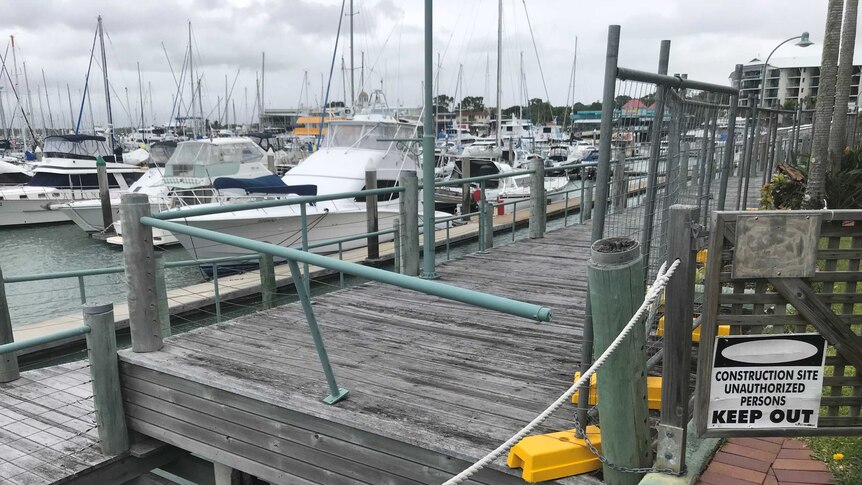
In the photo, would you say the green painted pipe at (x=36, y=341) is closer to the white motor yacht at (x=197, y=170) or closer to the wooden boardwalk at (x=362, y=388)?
the wooden boardwalk at (x=362, y=388)

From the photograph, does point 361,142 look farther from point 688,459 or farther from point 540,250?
point 688,459

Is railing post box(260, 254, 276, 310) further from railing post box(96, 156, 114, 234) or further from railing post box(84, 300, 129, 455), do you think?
railing post box(96, 156, 114, 234)

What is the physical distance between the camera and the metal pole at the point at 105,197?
914 inches

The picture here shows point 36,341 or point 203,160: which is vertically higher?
point 203,160

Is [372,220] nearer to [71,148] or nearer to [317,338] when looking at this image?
[317,338]

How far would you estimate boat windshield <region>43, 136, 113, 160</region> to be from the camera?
31.3 m

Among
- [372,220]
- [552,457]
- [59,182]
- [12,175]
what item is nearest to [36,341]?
[552,457]

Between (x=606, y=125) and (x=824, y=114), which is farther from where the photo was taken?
(x=824, y=114)

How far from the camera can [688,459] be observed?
2.94m

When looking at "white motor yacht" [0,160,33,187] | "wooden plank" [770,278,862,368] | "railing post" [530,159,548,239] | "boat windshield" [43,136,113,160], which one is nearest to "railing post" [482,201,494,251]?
"railing post" [530,159,548,239]

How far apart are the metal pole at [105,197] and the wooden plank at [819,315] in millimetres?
25277

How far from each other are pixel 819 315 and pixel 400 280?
1.95 m

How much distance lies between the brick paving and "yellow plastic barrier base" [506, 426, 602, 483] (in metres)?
0.53

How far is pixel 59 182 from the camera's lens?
2958 cm
